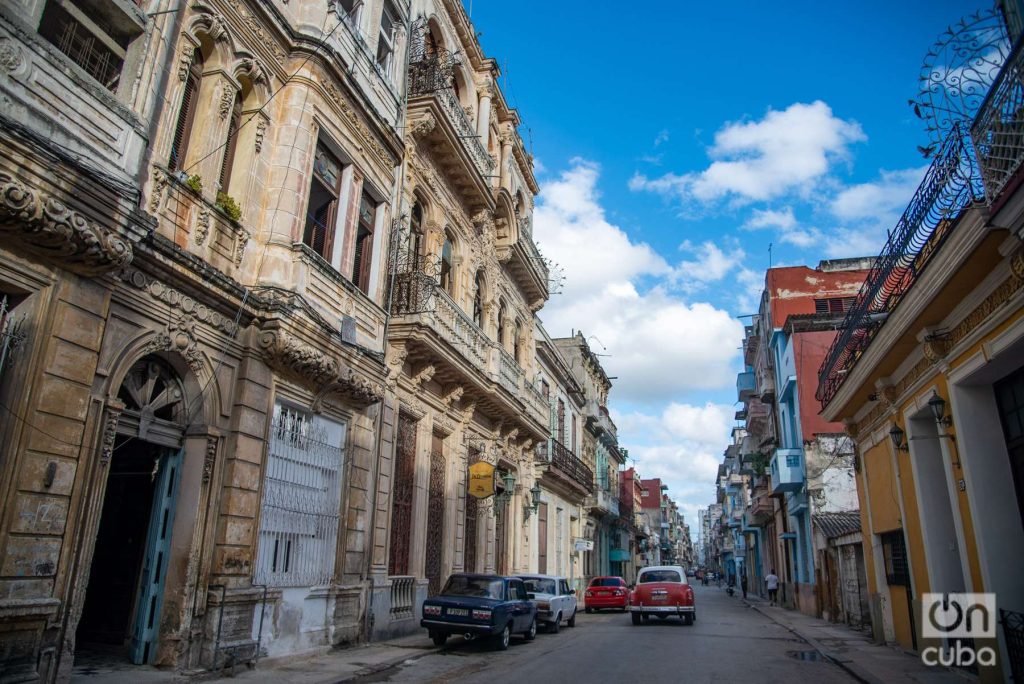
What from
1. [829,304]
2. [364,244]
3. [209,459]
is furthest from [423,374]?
[829,304]

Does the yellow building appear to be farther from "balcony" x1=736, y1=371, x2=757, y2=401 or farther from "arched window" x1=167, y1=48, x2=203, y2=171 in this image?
"balcony" x1=736, y1=371, x2=757, y2=401

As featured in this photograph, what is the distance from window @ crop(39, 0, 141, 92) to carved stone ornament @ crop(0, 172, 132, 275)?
208 cm

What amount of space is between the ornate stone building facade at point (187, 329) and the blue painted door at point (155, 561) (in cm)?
3

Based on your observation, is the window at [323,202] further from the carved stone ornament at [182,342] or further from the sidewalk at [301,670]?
the sidewalk at [301,670]

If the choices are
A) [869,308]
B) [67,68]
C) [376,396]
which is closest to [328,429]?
[376,396]

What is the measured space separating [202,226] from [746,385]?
3763 centimetres

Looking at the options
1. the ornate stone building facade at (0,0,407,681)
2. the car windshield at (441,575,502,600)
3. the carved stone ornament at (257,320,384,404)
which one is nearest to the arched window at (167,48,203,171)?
the ornate stone building facade at (0,0,407,681)

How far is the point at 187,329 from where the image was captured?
894 centimetres

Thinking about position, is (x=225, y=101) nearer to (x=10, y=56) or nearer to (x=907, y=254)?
(x=10, y=56)

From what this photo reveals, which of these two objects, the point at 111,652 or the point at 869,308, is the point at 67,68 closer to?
the point at 111,652

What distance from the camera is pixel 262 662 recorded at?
9.73 m

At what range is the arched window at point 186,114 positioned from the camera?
30.5 ft

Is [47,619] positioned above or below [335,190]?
below

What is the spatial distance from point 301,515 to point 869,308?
1024 cm
